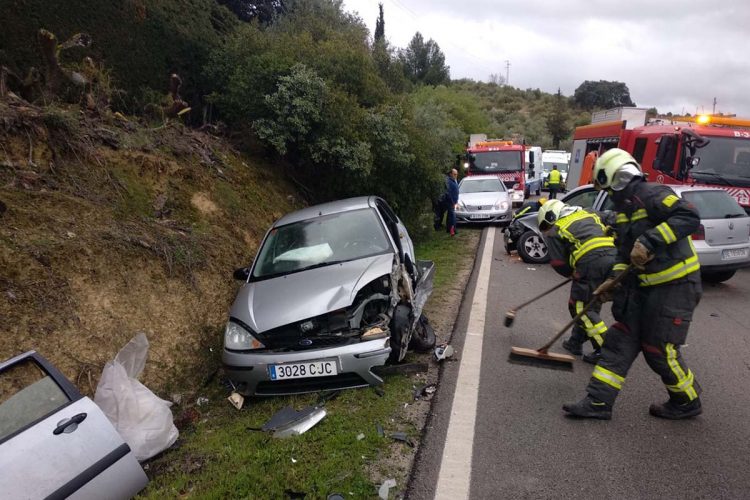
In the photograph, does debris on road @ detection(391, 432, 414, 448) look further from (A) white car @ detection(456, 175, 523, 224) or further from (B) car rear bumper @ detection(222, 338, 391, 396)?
(A) white car @ detection(456, 175, 523, 224)

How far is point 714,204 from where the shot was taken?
770cm

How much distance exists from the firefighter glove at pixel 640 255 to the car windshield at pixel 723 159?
21.8ft

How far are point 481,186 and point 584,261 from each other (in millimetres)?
10261

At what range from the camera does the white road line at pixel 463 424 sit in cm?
306

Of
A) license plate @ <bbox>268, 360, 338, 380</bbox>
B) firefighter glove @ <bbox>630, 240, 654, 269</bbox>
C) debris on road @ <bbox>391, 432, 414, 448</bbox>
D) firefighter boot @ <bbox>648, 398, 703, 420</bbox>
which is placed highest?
firefighter glove @ <bbox>630, 240, 654, 269</bbox>

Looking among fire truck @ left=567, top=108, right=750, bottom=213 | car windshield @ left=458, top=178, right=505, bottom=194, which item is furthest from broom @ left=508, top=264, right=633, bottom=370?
car windshield @ left=458, top=178, right=505, bottom=194

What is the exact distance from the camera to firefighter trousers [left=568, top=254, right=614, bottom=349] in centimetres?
490

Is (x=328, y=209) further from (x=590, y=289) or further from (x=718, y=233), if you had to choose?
(x=718, y=233)

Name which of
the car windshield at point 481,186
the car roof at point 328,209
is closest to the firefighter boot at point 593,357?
the car roof at point 328,209

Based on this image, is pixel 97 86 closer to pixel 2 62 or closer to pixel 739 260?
pixel 2 62

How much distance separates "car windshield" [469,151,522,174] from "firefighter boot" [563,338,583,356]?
12.7 meters

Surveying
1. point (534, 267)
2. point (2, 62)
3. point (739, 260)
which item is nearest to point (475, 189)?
point (534, 267)

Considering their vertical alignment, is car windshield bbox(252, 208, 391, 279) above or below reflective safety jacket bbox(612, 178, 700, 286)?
below

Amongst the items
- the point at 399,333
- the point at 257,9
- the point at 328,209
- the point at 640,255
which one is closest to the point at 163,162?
the point at 328,209
